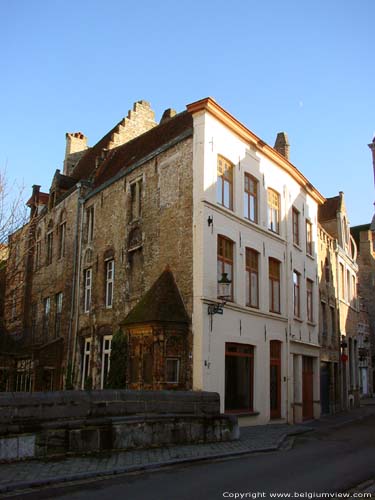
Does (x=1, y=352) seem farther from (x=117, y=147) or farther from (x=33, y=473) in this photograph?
(x=117, y=147)

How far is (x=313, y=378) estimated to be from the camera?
2353 centimetres

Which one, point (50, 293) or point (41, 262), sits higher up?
point (41, 262)

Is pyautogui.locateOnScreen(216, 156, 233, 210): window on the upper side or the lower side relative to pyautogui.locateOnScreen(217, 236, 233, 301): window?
upper

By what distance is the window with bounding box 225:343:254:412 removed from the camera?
16516 mm

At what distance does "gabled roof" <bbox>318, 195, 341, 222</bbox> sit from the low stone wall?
20.1 meters

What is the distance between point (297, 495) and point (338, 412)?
1978cm

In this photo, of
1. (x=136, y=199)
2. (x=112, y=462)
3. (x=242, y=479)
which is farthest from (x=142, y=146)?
(x=242, y=479)

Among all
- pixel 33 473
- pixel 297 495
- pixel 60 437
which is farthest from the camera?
pixel 60 437

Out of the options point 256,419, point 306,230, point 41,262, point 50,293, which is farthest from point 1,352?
point 306,230

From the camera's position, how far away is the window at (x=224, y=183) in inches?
682

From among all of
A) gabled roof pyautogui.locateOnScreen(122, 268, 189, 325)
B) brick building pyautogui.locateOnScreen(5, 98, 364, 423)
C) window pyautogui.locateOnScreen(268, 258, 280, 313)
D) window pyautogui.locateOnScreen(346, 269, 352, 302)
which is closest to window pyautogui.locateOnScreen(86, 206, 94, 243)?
brick building pyautogui.locateOnScreen(5, 98, 364, 423)

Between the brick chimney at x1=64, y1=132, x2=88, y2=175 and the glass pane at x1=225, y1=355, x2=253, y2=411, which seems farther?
the brick chimney at x1=64, y1=132, x2=88, y2=175

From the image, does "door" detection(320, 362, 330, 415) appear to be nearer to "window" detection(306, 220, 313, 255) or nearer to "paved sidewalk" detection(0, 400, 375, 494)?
"window" detection(306, 220, 313, 255)

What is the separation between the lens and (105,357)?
19812 mm
